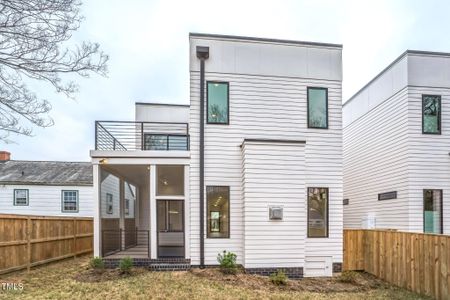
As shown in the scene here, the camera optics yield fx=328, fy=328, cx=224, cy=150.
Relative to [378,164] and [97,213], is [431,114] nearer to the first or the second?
[378,164]

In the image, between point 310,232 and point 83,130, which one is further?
point 83,130

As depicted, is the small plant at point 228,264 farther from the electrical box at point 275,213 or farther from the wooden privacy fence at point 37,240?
the wooden privacy fence at point 37,240

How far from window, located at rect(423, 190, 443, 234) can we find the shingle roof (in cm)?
1625

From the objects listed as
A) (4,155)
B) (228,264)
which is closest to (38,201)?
(4,155)

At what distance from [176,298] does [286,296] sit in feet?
7.84

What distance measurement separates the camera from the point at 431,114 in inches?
440

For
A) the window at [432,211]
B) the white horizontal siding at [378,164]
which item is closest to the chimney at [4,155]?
the white horizontal siding at [378,164]

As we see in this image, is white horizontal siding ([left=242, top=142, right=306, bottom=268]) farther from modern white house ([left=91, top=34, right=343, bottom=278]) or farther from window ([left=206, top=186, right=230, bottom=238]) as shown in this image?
window ([left=206, top=186, right=230, bottom=238])

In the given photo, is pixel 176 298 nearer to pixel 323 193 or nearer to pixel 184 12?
pixel 323 193

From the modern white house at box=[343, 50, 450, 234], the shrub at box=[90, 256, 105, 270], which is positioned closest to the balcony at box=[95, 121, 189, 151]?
the shrub at box=[90, 256, 105, 270]

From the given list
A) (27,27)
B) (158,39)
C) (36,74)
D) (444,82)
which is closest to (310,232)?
(444,82)

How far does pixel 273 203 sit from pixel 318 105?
11.8 feet

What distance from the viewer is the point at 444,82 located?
11242 mm

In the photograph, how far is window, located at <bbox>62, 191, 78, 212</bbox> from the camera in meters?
18.6
